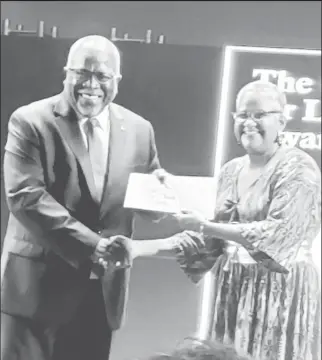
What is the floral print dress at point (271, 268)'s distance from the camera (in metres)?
1.86

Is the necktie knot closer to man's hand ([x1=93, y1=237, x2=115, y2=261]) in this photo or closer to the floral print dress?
man's hand ([x1=93, y1=237, x2=115, y2=261])

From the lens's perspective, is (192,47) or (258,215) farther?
(192,47)

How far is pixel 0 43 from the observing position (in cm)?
211

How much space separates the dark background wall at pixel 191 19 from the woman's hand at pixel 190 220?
1.95 ft

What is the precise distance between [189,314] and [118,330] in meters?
0.23

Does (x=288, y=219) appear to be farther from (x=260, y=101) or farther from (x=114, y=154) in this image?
(x=114, y=154)

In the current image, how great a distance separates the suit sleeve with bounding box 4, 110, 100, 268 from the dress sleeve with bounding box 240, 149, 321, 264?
50 cm

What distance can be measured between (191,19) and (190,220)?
726 mm

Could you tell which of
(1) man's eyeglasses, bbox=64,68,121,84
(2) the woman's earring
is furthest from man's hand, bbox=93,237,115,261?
(2) the woman's earring

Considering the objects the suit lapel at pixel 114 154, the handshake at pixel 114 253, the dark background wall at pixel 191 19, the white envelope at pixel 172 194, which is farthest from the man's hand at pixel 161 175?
the dark background wall at pixel 191 19

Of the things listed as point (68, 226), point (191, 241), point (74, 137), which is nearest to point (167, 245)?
point (191, 241)

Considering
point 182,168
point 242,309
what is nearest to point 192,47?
point 182,168

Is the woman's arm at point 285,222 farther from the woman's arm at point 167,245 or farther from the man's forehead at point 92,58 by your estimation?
the man's forehead at point 92,58

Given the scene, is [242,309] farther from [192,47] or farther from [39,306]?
[192,47]
